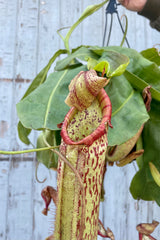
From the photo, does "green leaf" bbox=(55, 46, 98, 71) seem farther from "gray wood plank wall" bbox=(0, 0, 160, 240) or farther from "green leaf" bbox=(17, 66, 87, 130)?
"gray wood plank wall" bbox=(0, 0, 160, 240)

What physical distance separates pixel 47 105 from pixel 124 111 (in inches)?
5.6

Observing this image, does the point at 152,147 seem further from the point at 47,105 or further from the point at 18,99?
the point at 18,99

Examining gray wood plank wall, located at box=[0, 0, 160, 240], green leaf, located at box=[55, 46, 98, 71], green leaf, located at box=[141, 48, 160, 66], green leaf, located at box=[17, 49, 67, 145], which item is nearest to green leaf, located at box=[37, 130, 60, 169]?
green leaf, located at box=[17, 49, 67, 145]

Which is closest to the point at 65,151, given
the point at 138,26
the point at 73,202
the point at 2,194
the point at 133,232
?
the point at 73,202

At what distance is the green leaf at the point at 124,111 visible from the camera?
418 millimetres

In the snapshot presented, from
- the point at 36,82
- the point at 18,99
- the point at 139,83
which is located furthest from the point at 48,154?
the point at 18,99

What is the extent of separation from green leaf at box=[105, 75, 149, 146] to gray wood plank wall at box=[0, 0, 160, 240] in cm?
68

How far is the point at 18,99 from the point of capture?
1.11m

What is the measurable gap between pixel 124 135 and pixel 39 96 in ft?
0.58

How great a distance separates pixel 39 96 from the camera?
479mm

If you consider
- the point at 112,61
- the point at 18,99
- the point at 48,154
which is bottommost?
the point at 48,154

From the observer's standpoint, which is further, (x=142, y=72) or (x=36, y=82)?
(x=36, y=82)

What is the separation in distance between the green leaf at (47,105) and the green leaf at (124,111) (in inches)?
3.3

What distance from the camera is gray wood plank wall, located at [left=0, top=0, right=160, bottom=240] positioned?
1071 millimetres
